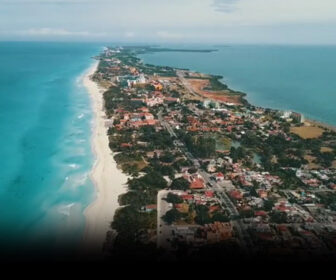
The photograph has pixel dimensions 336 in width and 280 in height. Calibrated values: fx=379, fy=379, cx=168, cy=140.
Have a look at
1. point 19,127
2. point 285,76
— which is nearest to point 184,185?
point 19,127

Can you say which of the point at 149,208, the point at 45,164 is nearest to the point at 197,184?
the point at 149,208

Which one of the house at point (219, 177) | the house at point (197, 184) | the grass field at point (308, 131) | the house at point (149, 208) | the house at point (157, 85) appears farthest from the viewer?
the house at point (157, 85)

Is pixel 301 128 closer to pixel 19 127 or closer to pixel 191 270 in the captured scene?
pixel 19 127

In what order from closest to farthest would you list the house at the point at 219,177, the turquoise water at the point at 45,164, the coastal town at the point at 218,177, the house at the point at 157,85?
the coastal town at the point at 218,177
the turquoise water at the point at 45,164
the house at the point at 219,177
the house at the point at 157,85

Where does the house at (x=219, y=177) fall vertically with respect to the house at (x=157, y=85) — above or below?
below

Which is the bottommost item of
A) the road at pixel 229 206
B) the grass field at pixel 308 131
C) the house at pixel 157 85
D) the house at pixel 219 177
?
the road at pixel 229 206

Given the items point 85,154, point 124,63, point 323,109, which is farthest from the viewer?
point 124,63

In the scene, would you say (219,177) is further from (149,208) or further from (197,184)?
(149,208)

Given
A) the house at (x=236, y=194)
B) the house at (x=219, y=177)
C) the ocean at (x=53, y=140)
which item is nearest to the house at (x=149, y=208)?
the ocean at (x=53, y=140)

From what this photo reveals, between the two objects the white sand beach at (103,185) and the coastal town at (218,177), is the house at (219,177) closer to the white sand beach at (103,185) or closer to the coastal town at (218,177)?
the coastal town at (218,177)
